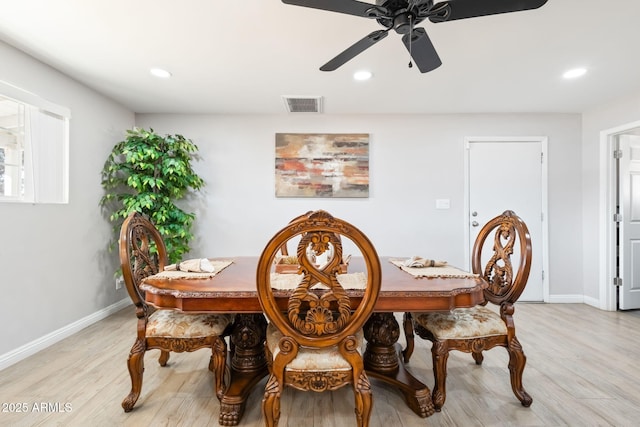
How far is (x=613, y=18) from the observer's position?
1.85 meters

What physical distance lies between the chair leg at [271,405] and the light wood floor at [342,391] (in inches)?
16.0

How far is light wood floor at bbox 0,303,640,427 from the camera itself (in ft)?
5.03

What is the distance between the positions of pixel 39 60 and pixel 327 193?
2.82 metres

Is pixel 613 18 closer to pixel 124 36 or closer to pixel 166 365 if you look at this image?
pixel 124 36

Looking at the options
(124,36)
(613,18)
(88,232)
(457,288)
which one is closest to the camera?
(457,288)

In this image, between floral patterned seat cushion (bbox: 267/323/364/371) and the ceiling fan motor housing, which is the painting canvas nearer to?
the ceiling fan motor housing

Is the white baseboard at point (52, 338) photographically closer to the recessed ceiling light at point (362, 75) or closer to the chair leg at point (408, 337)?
the chair leg at point (408, 337)

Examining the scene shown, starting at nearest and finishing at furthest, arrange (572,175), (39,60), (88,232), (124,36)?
(124,36)
(39,60)
(88,232)
(572,175)

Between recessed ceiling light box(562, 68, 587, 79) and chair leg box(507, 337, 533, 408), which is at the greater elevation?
recessed ceiling light box(562, 68, 587, 79)

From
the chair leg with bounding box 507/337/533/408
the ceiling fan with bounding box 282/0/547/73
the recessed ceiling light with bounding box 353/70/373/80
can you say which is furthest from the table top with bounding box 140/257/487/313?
the recessed ceiling light with bounding box 353/70/373/80

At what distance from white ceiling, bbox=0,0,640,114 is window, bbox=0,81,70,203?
39cm

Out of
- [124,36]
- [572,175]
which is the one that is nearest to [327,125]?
[124,36]

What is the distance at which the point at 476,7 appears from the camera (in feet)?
4.38

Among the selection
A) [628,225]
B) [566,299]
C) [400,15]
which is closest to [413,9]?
[400,15]
